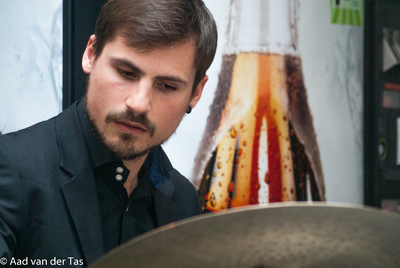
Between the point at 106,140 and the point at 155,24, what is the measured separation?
0.33m

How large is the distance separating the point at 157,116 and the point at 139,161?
0.59ft

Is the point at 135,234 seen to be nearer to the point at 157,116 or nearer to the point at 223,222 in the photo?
the point at 157,116

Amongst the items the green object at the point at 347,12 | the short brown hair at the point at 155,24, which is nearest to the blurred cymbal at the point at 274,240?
the short brown hair at the point at 155,24

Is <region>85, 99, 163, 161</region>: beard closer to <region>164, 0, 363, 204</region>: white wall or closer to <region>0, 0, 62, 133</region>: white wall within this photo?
<region>0, 0, 62, 133</region>: white wall

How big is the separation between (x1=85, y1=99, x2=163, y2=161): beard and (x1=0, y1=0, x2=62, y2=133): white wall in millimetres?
382

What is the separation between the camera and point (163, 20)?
0.90 meters

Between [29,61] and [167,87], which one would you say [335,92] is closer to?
[167,87]

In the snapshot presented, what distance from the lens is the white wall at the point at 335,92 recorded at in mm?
1529

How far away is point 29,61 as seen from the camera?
1.20 meters

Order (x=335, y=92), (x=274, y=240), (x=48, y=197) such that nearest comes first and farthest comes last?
(x=274, y=240) < (x=48, y=197) < (x=335, y=92)

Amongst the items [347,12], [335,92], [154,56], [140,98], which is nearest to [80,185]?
[140,98]

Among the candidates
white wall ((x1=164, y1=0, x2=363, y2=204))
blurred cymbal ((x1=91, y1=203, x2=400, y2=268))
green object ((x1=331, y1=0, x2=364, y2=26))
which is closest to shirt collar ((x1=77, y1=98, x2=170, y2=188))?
blurred cymbal ((x1=91, y1=203, x2=400, y2=268))

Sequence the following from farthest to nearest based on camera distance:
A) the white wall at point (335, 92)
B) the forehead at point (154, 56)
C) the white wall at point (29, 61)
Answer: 1. the white wall at point (335, 92)
2. the white wall at point (29, 61)
3. the forehead at point (154, 56)

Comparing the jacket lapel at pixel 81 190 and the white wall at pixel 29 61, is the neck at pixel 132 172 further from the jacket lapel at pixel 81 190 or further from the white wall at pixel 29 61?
the white wall at pixel 29 61
